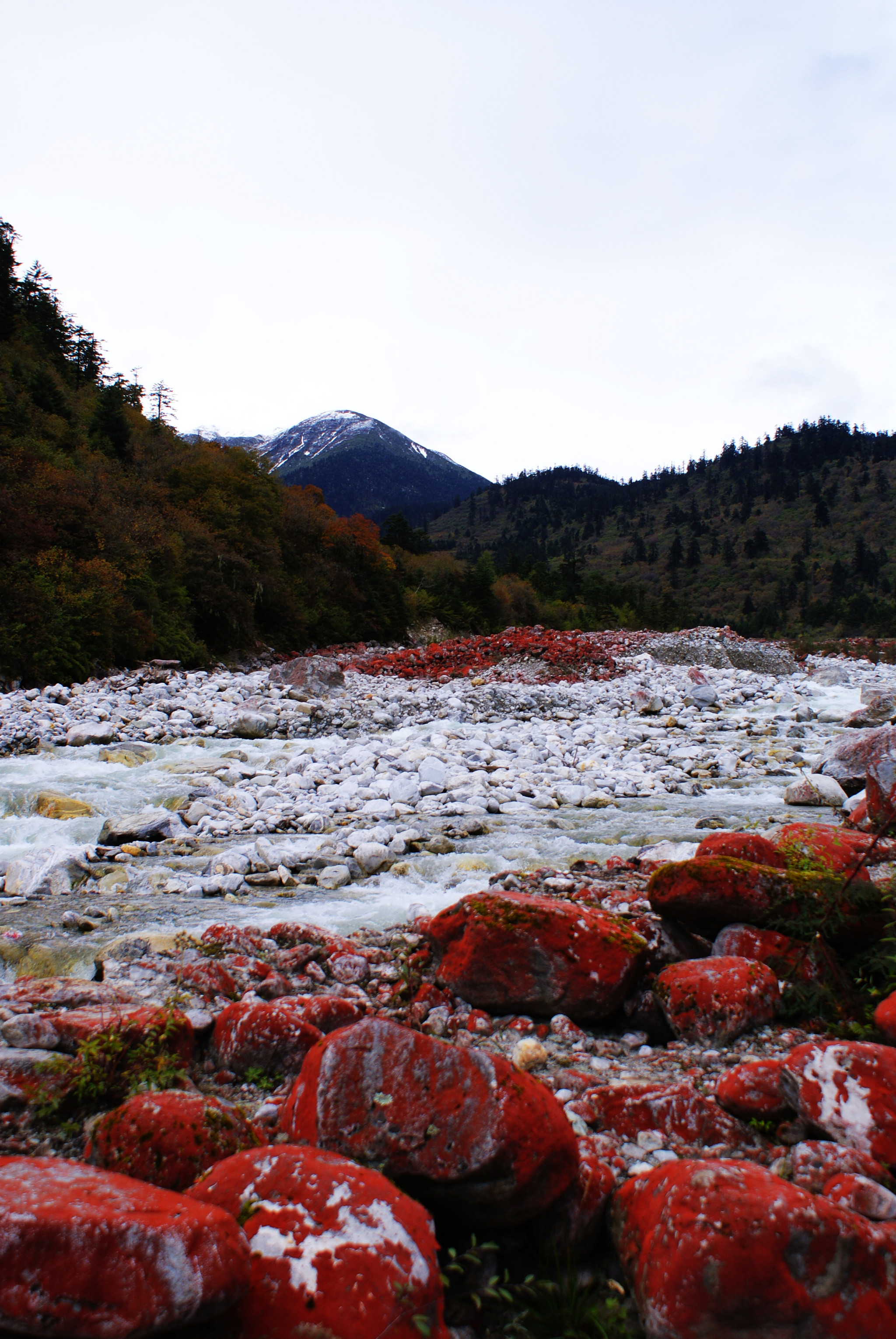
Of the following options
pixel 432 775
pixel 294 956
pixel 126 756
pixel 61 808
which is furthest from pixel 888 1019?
pixel 126 756

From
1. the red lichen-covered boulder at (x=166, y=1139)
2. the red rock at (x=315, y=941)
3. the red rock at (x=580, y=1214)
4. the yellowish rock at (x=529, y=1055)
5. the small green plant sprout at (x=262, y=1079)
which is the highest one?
the red lichen-covered boulder at (x=166, y=1139)

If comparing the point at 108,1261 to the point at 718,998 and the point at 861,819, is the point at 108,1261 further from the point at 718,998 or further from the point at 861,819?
the point at 861,819

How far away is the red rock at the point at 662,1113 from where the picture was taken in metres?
2.28

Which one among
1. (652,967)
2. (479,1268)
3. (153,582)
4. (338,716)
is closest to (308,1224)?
(479,1268)

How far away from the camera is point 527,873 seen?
518 centimetres

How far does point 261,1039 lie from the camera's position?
269 centimetres

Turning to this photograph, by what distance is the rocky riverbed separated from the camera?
5.03ft

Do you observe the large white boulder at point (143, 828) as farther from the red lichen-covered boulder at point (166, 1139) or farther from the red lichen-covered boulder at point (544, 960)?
the red lichen-covered boulder at point (166, 1139)

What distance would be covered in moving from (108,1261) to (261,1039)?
1.48 m

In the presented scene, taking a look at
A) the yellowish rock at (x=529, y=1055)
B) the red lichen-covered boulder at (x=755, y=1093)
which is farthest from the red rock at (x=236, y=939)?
the red lichen-covered boulder at (x=755, y=1093)

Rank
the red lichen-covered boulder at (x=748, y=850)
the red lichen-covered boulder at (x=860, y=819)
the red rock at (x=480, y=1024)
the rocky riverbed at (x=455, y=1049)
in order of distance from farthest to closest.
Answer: the red lichen-covered boulder at (x=860, y=819), the red lichen-covered boulder at (x=748, y=850), the red rock at (x=480, y=1024), the rocky riverbed at (x=455, y=1049)

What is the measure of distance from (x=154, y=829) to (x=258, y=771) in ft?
8.10

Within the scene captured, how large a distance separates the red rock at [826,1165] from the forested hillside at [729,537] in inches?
1982

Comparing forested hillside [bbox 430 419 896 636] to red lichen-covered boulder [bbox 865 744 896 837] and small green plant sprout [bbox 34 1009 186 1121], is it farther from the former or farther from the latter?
small green plant sprout [bbox 34 1009 186 1121]
